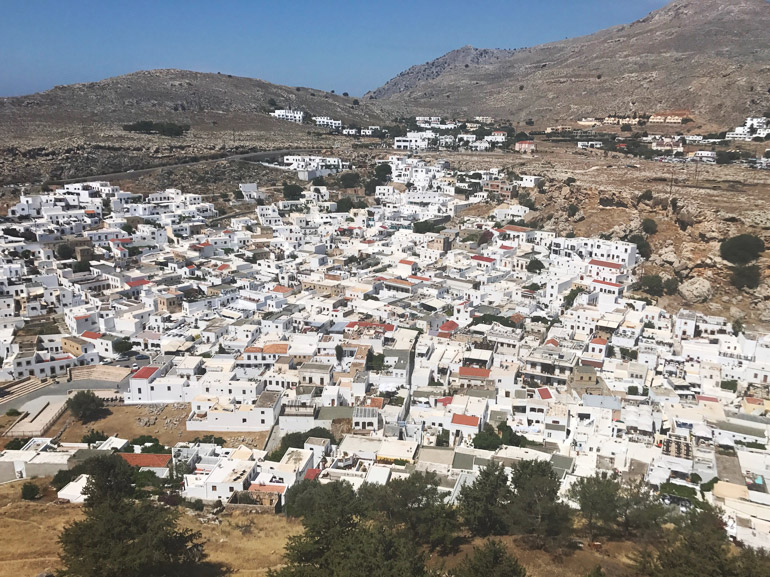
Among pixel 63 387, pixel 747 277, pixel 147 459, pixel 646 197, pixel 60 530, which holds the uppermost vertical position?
pixel 646 197

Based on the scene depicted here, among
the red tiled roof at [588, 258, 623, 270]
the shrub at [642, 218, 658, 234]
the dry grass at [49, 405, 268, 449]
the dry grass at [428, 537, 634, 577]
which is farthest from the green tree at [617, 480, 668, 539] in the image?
the shrub at [642, 218, 658, 234]

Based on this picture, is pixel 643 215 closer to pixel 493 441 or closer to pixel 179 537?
pixel 493 441

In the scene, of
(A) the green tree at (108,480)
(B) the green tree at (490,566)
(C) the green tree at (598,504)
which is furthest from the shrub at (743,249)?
(A) the green tree at (108,480)

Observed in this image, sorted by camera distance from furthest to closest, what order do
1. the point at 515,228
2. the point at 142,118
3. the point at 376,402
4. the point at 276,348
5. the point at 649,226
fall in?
1. the point at 142,118
2. the point at 515,228
3. the point at 649,226
4. the point at 276,348
5. the point at 376,402

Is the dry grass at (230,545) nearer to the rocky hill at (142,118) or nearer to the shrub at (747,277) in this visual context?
the shrub at (747,277)

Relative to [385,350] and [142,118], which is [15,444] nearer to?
[385,350]

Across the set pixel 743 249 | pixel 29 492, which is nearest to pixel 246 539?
pixel 29 492
